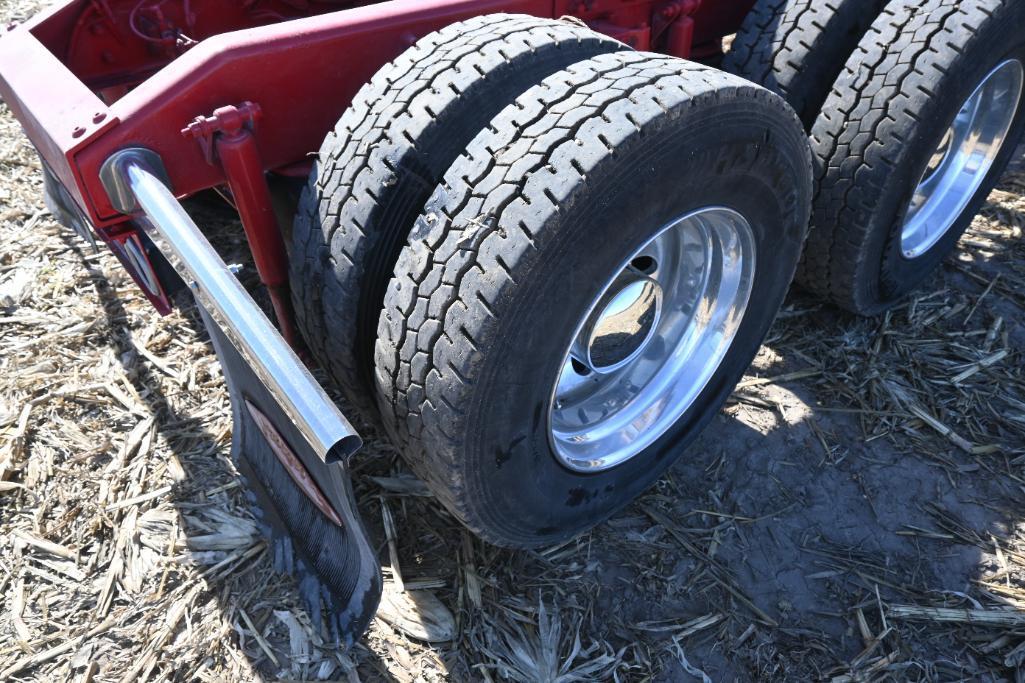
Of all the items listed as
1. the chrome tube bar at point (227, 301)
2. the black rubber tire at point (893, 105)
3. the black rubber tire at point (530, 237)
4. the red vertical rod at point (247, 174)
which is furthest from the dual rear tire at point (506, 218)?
the black rubber tire at point (893, 105)

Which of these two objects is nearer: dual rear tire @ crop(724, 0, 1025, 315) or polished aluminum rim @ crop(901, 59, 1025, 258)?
dual rear tire @ crop(724, 0, 1025, 315)

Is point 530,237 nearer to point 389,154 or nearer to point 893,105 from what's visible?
point 389,154

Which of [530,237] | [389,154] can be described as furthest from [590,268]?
[389,154]

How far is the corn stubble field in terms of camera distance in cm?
227

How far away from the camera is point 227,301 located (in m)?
1.69

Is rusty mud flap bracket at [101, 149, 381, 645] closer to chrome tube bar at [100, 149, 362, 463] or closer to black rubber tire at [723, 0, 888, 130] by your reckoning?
chrome tube bar at [100, 149, 362, 463]

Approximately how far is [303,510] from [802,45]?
91.7 inches

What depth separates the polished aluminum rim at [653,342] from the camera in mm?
2428

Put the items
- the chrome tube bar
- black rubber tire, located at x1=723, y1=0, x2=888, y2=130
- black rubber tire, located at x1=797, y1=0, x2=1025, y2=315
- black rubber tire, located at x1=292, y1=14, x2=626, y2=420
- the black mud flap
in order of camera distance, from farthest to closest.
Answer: black rubber tire, located at x1=723, y1=0, x2=888, y2=130 < black rubber tire, located at x1=797, y1=0, x2=1025, y2=315 < the black mud flap < black rubber tire, located at x1=292, y1=14, x2=626, y2=420 < the chrome tube bar

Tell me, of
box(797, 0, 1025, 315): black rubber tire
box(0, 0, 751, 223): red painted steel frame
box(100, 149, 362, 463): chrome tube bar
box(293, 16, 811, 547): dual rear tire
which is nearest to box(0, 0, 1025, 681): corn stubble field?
box(293, 16, 811, 547): dual rear tire

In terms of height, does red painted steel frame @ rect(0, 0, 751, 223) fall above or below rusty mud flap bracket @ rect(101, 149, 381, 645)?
above

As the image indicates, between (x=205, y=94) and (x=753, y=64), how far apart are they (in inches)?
76.2

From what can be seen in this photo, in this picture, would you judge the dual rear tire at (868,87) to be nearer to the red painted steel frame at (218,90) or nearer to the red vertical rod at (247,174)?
the red painted steel frame at (218,90)

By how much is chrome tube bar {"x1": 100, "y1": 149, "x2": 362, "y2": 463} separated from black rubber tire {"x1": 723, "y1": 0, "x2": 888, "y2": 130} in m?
2.09
